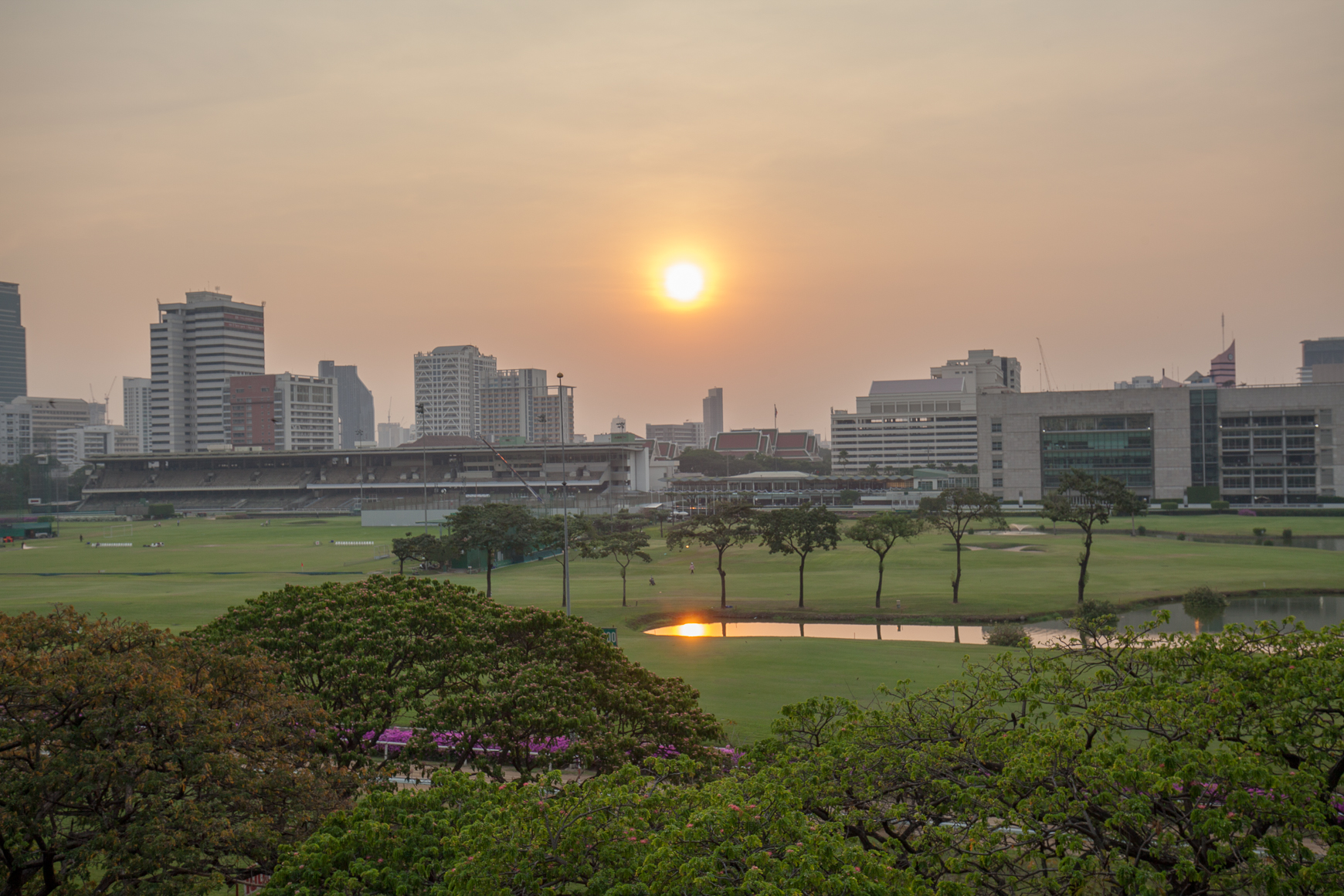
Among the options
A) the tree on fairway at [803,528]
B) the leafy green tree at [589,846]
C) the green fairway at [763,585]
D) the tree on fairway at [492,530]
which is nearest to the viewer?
the leafy green tree at [589,846]

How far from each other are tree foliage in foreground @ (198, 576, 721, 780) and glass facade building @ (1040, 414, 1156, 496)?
402 feet

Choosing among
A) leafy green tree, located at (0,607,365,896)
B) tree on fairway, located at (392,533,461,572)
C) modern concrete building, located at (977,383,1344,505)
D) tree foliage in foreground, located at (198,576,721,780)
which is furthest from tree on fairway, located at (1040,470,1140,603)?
modern concrete building, located at (977,383,1344,505)

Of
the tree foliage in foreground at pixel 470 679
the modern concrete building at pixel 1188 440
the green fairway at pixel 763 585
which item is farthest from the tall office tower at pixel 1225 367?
the tree foliage in foreground at pixel 470 679

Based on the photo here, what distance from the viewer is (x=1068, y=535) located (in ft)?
300

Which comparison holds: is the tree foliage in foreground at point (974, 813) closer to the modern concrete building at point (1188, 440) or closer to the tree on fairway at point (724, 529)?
the tree on fairway at point (724, 529)

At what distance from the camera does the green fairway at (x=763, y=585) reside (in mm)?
34469

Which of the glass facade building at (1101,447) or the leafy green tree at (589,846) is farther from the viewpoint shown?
the glass facade building at (1101,447)

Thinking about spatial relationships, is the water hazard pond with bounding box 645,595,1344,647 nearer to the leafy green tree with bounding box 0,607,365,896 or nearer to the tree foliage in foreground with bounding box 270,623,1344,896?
the tree foliage in foreground with bounding box 270,623,1344,896

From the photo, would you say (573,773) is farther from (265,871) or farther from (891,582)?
(891,582)

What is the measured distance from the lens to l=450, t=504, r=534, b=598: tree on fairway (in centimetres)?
6262

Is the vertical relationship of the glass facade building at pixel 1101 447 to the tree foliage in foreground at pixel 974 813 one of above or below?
above

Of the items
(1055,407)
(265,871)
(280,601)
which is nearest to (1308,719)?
(265,871)

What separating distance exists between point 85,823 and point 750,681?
72.4 feet

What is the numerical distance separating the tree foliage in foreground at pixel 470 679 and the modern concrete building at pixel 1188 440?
400 feet
